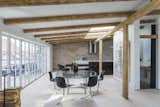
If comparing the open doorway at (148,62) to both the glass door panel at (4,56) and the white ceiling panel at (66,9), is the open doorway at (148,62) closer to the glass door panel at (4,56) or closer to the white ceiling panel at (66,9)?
the white ceiling panel at (66,9)

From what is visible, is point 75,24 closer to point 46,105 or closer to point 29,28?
point 29,28

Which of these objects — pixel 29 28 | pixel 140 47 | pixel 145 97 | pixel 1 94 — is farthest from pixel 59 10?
pixel 140 47

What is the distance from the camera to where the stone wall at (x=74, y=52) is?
17.7m

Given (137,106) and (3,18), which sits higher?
(3,18)

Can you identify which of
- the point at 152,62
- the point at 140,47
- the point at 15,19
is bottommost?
the point at 152,62

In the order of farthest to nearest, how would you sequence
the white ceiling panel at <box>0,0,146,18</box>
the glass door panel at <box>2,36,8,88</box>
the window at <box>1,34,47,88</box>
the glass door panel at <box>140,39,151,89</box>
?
the glass door panel at <box>140,39,151,89</box>
the window at <box>1,34,47,88</box>
the glass door panel at <box>2,36,8,88</box>
the white ceiling panel at <box>0,0,146,18</box>

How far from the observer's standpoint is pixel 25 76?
372 inches

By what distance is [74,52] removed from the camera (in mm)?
17875

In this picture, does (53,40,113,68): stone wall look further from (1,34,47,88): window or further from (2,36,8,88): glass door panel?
(2,36,8,88): glass door panel

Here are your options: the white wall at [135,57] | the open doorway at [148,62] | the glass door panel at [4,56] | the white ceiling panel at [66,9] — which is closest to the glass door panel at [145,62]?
the open doorway at [148,62]

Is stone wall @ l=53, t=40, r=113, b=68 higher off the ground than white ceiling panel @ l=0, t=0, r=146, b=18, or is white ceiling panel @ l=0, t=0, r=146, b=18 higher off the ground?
white ceiling panel @ l=0, t=0, r=146, b=18

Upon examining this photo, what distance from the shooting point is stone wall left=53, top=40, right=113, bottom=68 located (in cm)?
1773

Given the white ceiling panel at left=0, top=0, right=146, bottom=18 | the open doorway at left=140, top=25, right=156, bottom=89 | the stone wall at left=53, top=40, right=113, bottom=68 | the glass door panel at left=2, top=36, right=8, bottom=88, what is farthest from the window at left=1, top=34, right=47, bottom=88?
the stone wall at left=53, top=40, right=113, bottom=68

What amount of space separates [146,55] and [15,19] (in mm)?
5438
